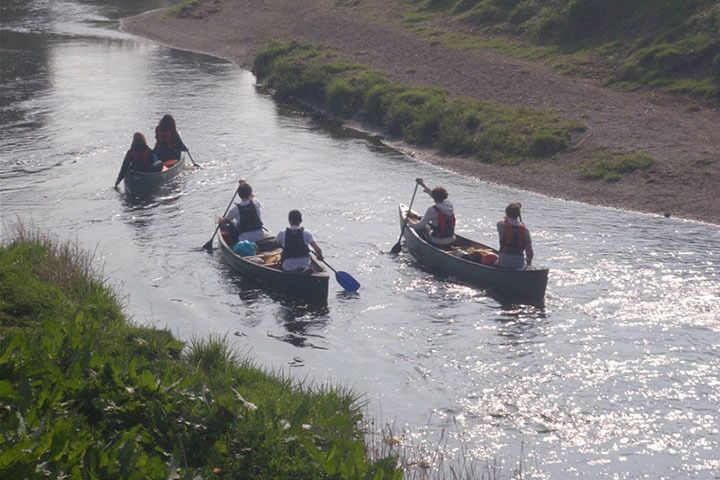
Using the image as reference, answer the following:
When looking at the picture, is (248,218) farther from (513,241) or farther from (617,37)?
(617,37)

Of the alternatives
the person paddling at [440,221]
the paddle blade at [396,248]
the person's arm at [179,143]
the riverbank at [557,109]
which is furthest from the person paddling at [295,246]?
the person's arm at [179,143]

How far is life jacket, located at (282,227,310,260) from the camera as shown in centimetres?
1741

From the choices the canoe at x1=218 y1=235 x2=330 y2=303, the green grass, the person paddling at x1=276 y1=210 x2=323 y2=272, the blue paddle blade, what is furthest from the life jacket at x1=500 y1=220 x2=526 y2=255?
the green grass

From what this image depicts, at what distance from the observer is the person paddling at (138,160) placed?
80.5 ft

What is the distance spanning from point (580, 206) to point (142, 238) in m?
9.71

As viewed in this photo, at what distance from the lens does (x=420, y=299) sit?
57.9 ft

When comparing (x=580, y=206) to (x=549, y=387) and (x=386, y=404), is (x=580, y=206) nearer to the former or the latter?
(x=549, y=387)

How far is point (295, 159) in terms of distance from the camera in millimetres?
27938

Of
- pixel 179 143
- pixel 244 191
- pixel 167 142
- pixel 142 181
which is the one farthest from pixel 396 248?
pixel 167 142

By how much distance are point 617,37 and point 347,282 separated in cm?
1840

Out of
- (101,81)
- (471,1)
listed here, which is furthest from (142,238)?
(471,1)

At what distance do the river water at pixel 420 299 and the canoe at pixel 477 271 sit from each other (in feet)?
0.91

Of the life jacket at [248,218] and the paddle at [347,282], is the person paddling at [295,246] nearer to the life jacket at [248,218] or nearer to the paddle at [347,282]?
the paddle at [347,282]

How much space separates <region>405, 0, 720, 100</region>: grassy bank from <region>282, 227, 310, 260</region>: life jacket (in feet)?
48.6
